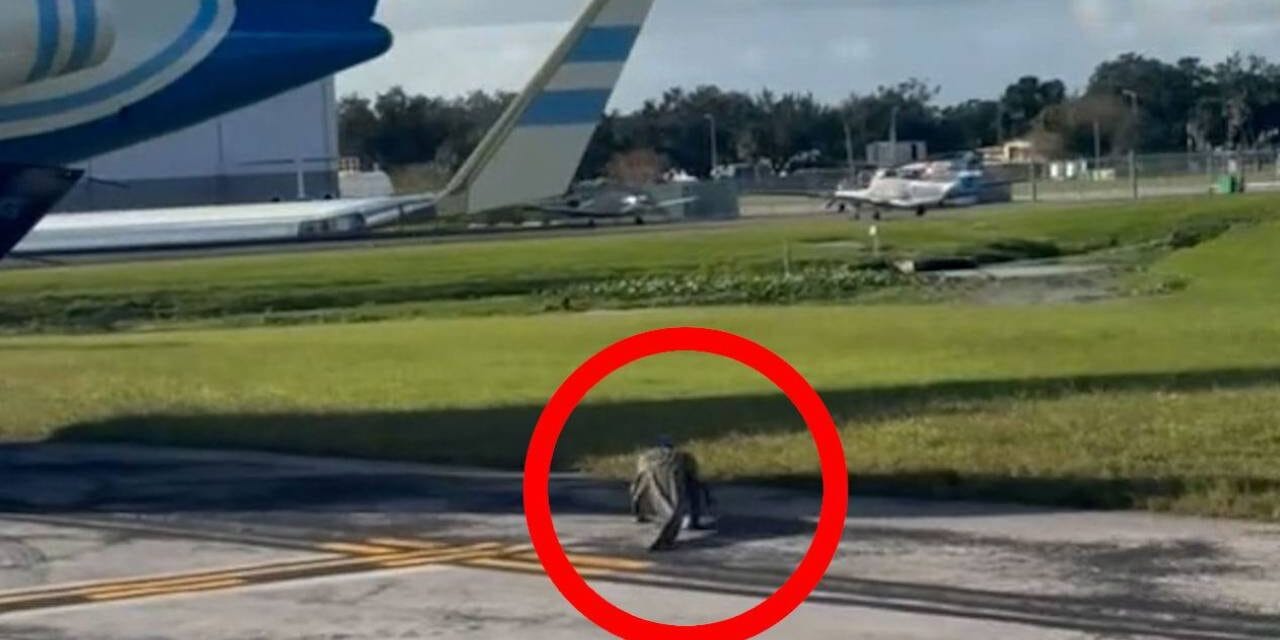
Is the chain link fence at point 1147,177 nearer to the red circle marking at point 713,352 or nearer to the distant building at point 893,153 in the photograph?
the distant building at point 893,153

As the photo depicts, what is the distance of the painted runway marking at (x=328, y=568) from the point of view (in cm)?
1307

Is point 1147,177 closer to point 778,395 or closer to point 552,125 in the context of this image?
point 778,395

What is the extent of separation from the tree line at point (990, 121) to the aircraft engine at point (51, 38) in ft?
324

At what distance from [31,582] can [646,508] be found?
3.63 metres

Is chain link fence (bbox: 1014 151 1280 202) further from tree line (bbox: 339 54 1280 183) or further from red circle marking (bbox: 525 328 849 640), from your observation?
red circle marking (bbox: 525 328 849 640)

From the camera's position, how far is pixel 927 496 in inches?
633

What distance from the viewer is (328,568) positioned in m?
13.8

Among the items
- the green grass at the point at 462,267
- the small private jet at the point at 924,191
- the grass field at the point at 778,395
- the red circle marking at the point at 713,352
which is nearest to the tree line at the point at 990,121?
the small private jet at the point at 924,191

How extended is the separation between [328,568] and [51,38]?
808 cm

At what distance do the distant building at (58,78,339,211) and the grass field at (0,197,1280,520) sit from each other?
2009mm

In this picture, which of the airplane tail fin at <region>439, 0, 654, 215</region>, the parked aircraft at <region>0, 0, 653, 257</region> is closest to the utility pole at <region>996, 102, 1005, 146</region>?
the parked aircraft at <region>0, 0, 653, 257</region>

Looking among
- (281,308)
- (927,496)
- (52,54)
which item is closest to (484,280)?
(281,308)

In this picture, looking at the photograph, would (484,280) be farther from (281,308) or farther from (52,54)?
(52,54)

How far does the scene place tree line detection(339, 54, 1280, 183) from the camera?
136500 millimetres
